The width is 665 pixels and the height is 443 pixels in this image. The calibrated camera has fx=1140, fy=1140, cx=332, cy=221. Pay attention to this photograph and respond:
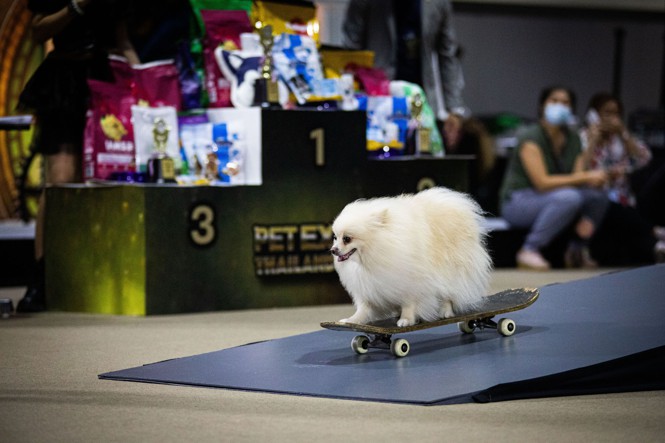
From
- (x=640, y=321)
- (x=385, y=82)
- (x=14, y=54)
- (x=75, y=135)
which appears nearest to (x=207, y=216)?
(x=75, y=135)

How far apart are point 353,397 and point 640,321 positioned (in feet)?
3.65

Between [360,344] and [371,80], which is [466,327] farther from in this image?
[371,80]

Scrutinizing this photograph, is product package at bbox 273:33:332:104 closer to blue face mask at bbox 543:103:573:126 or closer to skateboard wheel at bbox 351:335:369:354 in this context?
skateboard wheel at bbox 351:335:369:354

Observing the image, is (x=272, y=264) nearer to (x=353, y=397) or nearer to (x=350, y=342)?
(x=350, y=342)

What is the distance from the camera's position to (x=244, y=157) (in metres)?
4.50

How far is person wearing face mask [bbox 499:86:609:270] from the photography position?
20.8ft

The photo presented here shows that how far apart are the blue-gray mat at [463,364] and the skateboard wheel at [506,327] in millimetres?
28

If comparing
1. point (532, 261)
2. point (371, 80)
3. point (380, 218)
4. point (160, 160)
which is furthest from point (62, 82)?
point (532, 261)

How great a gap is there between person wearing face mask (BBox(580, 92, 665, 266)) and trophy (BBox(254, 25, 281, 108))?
2876 millimetres

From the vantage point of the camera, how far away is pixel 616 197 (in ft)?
22.2

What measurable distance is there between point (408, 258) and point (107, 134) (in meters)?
1.77

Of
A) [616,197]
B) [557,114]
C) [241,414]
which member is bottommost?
[241,414]

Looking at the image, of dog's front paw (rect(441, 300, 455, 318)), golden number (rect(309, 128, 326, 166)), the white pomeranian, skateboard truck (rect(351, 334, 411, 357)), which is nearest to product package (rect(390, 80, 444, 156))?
golden number (rect(309, 128, 326, 166))

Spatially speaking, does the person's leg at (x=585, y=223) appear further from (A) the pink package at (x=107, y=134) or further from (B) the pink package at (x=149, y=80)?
(A) the pink package at (x=107, y=134)
